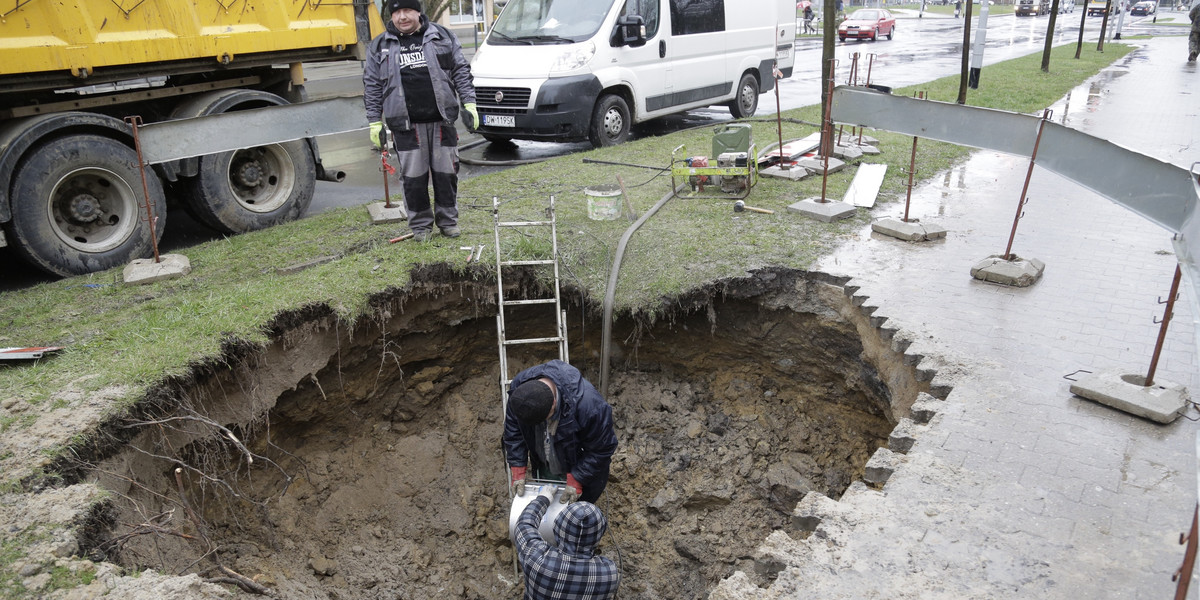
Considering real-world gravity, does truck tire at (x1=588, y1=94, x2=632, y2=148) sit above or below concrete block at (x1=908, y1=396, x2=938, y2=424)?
above

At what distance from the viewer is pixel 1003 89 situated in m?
15.2

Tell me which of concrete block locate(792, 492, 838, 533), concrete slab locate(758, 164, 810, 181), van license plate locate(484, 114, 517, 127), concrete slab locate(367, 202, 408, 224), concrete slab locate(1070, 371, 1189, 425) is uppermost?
van license plate locate(484, 114, 517, 127)

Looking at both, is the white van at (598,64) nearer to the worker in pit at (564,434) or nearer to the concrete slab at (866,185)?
the concrete slab at (866,185)

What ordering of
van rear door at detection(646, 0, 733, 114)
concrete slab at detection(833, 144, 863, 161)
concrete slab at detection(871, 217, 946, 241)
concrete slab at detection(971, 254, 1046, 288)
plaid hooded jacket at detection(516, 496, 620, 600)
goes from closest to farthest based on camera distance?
plaid hooded jacket at detection(516, 496, 620, 600)
concrete slab at detection(971, 254, 1046, 288)
concrete slab at detection(871, 217, 946, 241)
concrete slab at detection(833, 144, 863, 161)
van rear door at detection(646, 0, 733, 114)

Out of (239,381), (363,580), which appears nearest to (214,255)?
(239,381)

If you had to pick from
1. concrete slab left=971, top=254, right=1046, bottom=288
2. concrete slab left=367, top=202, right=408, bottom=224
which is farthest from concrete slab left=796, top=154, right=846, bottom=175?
concrete slab left=367, top=202, right=408, bottom=224

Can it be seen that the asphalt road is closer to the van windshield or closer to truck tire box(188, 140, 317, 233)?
truck tire box(188, 140, 317, 233)

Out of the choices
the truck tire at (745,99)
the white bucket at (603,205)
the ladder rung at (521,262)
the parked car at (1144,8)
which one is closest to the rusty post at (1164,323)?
the ladder rung at (521,262)

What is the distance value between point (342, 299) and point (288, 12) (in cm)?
348

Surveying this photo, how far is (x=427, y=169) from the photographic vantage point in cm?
647

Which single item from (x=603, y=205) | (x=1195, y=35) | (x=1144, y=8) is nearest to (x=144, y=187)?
(x=603, y=205)

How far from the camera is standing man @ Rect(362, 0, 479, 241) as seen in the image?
599cm

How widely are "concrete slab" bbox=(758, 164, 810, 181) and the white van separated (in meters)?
2.71

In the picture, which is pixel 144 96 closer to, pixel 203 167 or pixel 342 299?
pixel 203 167
